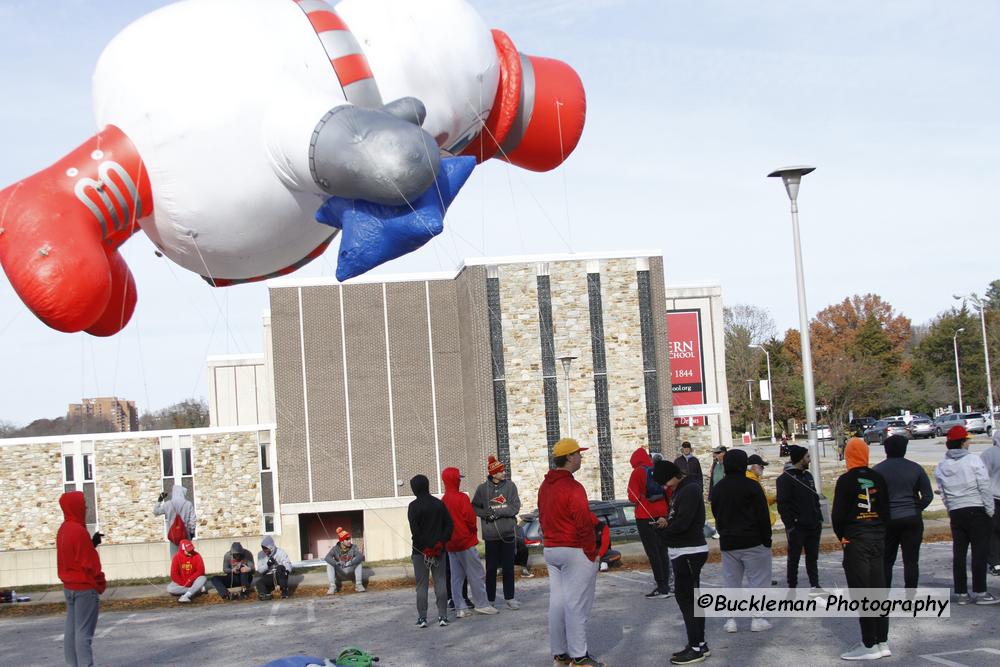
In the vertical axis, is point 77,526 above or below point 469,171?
below

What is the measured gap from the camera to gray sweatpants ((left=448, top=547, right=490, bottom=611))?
11.6m

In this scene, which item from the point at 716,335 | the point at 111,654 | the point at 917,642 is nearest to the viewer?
the point at 917,642

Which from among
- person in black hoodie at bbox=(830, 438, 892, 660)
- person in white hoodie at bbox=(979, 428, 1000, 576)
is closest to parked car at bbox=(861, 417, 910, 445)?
person in white hoodie at bbox=(979, 428, 1000, 576)

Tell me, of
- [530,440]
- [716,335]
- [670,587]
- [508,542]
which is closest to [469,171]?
[508,542]

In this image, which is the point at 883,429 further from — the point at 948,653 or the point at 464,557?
the point at 948,653

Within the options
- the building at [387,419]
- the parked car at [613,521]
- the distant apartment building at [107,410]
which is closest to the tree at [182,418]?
the distant apartment building at [107,410]

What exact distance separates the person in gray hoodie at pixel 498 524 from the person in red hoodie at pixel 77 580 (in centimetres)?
421

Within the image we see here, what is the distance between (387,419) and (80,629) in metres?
30.8

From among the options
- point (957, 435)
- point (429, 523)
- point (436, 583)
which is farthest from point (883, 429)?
point (429, 523)

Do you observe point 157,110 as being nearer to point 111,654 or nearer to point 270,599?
point 111,654

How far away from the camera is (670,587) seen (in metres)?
12.2

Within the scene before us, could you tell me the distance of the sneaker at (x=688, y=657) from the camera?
8211 mm

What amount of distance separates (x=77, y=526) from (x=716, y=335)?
122ft

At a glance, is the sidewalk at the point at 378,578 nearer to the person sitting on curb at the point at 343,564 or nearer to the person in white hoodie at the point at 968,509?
the person sitting on curb at the point at 343,564
